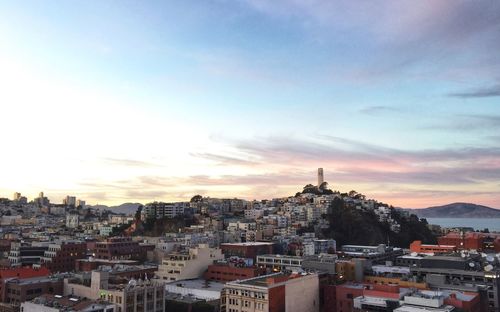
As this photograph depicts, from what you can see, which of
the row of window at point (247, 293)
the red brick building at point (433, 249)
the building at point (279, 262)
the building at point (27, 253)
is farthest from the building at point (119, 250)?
the red brick building at point (433, 249)

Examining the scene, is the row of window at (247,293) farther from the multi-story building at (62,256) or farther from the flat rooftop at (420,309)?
the multi-story building at (62,256)

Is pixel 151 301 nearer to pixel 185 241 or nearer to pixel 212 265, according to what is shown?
pixel 212 265

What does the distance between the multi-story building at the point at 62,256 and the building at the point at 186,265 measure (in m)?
22.7

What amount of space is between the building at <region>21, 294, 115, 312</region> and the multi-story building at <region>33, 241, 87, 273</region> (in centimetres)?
3902

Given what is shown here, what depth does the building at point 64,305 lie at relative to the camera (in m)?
52.7

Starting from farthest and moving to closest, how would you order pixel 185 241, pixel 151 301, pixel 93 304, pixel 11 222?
pixel 11 222, pixel 185 241, pixel 151 301, pixel 93 304

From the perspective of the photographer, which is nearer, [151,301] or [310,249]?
[151,301]

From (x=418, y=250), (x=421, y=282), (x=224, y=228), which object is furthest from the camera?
(x=224, y=228)

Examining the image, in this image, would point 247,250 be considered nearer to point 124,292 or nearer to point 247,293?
point 247,293

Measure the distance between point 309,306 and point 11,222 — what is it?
167m

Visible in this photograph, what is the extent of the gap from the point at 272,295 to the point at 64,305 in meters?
24.0

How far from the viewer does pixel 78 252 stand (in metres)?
100

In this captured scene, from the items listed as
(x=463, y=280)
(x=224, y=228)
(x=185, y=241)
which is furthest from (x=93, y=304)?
(x=224, y=228)

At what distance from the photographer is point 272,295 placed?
58.2 m
